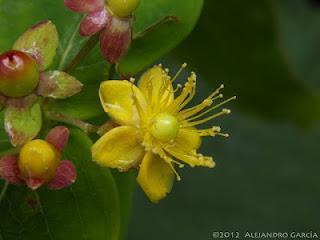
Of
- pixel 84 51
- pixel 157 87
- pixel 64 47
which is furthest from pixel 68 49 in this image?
pixel 157 87

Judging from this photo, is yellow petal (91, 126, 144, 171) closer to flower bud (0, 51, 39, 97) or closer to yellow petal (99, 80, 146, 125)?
yellow petal (99, 80, 146, 125)

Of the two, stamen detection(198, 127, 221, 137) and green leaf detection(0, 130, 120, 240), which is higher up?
stamen detection(198, 127, 221, 137)

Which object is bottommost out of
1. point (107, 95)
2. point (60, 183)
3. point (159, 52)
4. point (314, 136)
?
point (60, 183)

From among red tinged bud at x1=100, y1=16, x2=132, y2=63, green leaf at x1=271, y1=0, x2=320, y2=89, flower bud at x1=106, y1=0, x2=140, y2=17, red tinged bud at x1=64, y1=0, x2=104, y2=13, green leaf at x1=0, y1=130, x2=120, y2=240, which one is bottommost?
Result: green leaf at x1=0, y1=130, x2=120, y2=240

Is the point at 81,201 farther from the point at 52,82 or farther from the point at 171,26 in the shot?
the point at 171,26

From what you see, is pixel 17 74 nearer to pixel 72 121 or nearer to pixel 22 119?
pixel 22 119

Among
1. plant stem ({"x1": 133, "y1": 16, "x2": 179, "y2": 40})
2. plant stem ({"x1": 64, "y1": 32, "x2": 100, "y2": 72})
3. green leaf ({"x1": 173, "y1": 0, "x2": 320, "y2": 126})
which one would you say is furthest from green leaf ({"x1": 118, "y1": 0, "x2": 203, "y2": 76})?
green leaf ({"x1": 173, "y1": 0, "x2": 320, "y2": 126})

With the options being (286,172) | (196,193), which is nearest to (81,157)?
(196,193)
